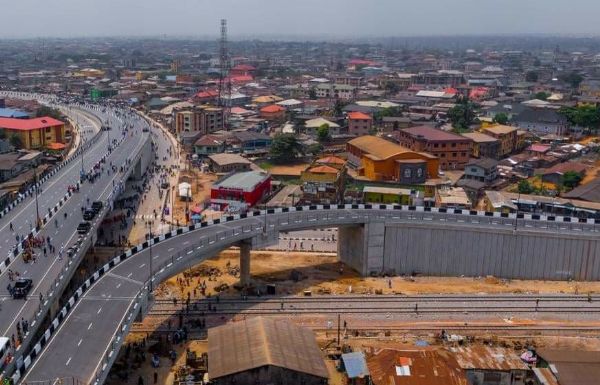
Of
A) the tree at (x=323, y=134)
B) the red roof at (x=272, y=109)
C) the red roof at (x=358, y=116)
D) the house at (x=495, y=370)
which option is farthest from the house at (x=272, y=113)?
the house at (x=495, y=370)

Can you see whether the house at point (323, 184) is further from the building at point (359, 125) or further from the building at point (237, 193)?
the building at point (359, 125)

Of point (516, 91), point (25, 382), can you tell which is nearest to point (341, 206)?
point (25, 382)

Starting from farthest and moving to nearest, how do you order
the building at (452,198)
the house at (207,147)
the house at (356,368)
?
the house at (207,147)
the building at (452,198)
the house at (356,368)

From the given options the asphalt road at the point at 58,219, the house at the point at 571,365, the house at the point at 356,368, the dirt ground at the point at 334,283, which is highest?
the asphalt road at the point at 58,219

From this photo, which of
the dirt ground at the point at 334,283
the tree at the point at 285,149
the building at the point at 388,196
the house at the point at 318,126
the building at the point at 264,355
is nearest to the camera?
the building at the point at 264,355

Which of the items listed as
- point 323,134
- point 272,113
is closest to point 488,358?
point 323,134

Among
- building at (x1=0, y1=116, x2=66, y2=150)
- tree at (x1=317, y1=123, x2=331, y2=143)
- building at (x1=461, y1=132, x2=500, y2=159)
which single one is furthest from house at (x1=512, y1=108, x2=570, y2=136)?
building at (x1=0, y1=116, x2=66, y2=150)
